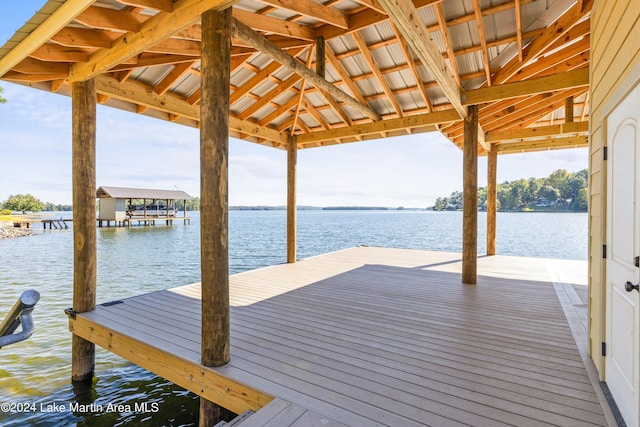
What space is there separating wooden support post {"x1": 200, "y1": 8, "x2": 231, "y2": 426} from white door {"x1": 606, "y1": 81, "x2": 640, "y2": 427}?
2680mm

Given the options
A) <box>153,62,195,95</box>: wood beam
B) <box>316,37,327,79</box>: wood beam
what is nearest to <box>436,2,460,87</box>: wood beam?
<box>316,37,327,79</box>: wood beam

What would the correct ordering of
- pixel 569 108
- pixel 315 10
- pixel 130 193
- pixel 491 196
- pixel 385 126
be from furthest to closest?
pixel 130 193 < pixel 491 196 < pixel 385 126 < pixel 569 108 < pixel 315 10

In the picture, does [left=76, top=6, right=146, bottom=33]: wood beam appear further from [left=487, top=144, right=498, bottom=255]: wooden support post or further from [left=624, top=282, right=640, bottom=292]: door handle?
[left=487, top=144, right=498, bottom=255]: wooden support post

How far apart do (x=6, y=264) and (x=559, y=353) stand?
16.9 m

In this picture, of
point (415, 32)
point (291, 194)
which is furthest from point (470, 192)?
point (291, 194)

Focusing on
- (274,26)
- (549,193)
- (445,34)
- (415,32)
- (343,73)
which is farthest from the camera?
(549,193)

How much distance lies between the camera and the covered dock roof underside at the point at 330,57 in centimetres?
283

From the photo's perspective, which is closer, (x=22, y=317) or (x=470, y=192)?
(x=22, y=317)

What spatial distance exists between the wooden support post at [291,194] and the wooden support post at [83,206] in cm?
400

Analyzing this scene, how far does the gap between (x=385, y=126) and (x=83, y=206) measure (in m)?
5.32

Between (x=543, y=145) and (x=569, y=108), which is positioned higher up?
(x=569, y=108)

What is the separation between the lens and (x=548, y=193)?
51.9m

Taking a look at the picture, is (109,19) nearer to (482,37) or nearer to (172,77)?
(172,77)

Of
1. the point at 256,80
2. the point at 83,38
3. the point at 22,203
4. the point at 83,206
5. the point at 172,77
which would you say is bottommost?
the point at 83,206
